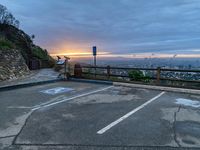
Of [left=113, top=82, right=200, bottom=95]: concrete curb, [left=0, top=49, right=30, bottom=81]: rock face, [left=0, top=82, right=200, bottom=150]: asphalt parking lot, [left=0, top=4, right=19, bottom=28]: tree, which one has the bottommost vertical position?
[left=0, top=82, right=200, bottom=150]: asphalt parking lot

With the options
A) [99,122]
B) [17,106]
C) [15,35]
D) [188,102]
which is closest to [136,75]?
[188,102]

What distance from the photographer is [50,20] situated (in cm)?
1722

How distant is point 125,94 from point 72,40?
1554 cm

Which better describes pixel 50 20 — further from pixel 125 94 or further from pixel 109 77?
pixel 125 94

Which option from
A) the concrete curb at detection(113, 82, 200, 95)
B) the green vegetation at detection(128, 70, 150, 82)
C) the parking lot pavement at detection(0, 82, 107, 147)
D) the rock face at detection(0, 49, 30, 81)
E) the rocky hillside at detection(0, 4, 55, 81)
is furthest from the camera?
the rocky hillside at detection(0, 4, 55, 81)

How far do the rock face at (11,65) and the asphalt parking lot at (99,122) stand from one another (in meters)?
4.06

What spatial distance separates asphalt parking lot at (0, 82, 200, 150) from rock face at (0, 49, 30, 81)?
4056 mm

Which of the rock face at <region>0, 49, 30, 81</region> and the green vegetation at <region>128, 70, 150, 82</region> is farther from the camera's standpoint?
the rock face at <region>0, 49, 30, 81</region>

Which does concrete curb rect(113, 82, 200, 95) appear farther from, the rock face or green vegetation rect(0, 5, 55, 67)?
green vegetation rect(0, 5, 55, 67)

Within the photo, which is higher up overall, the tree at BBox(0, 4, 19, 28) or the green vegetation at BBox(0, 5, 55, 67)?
A: the tree at BBox(0, 4, 19, 28)

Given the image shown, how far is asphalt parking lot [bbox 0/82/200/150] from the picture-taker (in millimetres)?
3412

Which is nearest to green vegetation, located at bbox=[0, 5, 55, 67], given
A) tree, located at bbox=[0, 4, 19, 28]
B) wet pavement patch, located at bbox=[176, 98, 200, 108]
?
tree, located at bbox=[0, 4, 19, 28]

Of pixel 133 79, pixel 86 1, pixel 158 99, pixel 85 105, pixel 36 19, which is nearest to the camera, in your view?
pixel 85 105

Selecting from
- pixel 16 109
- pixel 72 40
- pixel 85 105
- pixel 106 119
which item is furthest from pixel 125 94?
pixel 72 40
